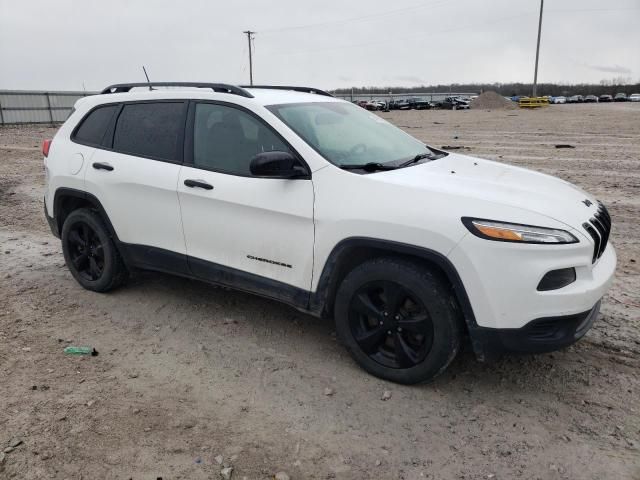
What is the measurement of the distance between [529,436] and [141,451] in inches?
82.2

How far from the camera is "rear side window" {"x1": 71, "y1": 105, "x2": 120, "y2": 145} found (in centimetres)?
473

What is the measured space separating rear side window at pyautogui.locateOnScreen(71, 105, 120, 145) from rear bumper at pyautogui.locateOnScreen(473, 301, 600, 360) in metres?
3.59

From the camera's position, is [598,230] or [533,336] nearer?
[533,336]

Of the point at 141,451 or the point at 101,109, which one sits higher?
the point at 101,109

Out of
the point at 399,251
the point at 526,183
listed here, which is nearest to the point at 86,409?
the point at 399,251

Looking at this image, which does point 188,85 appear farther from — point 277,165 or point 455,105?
point 455,105

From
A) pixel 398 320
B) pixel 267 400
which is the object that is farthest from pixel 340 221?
pixel 267 400

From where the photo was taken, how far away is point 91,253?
4.90 meters

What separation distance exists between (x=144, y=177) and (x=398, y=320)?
2.34 metres

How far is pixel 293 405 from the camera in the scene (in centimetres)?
325

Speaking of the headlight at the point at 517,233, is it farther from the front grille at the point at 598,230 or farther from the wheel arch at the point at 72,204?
the wheel arch at the point at 72,204

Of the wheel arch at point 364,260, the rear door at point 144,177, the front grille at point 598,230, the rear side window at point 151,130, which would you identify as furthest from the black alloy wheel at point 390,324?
the rear side window at point 151,130

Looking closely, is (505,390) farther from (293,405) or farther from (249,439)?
(249,439)

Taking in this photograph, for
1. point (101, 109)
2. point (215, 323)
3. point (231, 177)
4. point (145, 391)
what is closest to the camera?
point (145, 391)
